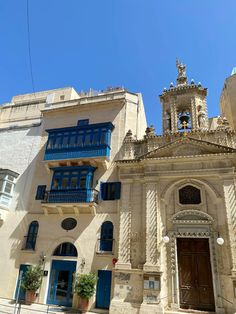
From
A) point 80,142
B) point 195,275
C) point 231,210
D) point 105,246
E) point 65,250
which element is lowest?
point 195,275

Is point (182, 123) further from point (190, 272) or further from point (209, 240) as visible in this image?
point (190, 272)

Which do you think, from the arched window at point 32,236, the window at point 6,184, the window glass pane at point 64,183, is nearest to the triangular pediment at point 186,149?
the window glass pane at point 64,183

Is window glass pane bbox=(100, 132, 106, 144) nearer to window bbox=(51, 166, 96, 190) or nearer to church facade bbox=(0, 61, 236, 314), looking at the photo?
church facade bbox=(0, 61, 236, 314)

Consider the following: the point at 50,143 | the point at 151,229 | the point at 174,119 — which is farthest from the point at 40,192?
the point at 174,119

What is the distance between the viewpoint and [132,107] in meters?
19.0

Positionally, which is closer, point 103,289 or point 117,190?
point 103,289

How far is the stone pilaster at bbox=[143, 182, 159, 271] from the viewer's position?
1313 centimetres

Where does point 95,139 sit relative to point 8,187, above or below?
above

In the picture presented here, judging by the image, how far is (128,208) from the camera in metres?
15.0

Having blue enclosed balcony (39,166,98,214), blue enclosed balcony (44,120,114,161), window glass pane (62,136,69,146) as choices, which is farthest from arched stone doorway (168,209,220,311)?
window glass pane (62,136,69,146)

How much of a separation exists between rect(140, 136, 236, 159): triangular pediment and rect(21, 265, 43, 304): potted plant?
375 inches

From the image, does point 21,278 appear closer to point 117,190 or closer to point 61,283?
point 61,283

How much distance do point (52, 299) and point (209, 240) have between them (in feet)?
32.0

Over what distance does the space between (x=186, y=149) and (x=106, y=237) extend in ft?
24.1
